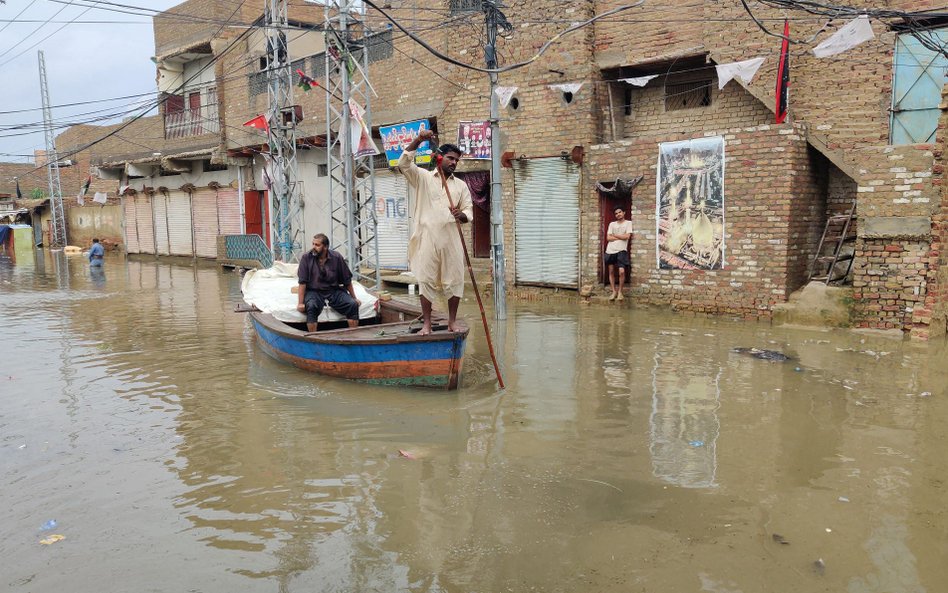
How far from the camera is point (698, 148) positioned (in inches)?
484

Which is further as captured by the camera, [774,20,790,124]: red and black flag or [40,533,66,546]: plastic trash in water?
[774,20,790,124]: red and black flag

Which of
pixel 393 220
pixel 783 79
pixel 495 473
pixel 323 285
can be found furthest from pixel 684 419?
pixel 393 220

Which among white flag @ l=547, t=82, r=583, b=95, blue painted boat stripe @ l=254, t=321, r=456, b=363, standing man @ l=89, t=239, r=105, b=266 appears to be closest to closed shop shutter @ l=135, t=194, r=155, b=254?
standing man @ l=89, t=239, r=105, b=266

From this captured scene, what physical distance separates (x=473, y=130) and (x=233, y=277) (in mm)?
10792

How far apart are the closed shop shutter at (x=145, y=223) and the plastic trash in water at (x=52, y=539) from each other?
98.1 feet

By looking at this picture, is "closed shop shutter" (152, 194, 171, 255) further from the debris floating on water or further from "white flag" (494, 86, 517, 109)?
the debris floating on water

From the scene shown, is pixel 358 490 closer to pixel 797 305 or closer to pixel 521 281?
pixel 797 305

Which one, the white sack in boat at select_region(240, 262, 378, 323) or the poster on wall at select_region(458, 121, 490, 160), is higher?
the poster on wall at select_region(458, 121, 490, 160)

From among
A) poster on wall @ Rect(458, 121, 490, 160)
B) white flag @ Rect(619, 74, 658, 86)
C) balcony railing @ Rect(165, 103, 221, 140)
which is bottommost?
poster on wall @ Rect(458, 121, 490, 160)

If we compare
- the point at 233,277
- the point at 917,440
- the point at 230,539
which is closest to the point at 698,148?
the point at 917,440

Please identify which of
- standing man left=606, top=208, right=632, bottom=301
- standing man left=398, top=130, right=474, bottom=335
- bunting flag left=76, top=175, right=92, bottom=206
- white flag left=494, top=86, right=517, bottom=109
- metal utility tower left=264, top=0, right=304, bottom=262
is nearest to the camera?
standing man left=398, top=130, right=474, bottom=335

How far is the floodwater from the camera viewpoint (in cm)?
405

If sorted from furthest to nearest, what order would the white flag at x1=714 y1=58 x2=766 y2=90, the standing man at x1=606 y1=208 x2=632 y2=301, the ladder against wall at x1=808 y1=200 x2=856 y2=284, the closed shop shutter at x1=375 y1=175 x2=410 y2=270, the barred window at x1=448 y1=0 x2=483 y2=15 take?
the closed shop shutter at x1=375 y1=175 x2=410 y2=270
the barred window at x1=448 y1=0 x2=483 y2=15
the standing man at x1=606 y1=208 x2=632 y2=301
the white flag at x1=714 y1=58 x2=766 y2=90
the ladder against wall at x1=808 y1=200 x2=856 y2=284

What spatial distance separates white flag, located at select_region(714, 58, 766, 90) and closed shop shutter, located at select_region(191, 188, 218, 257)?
21106mm
